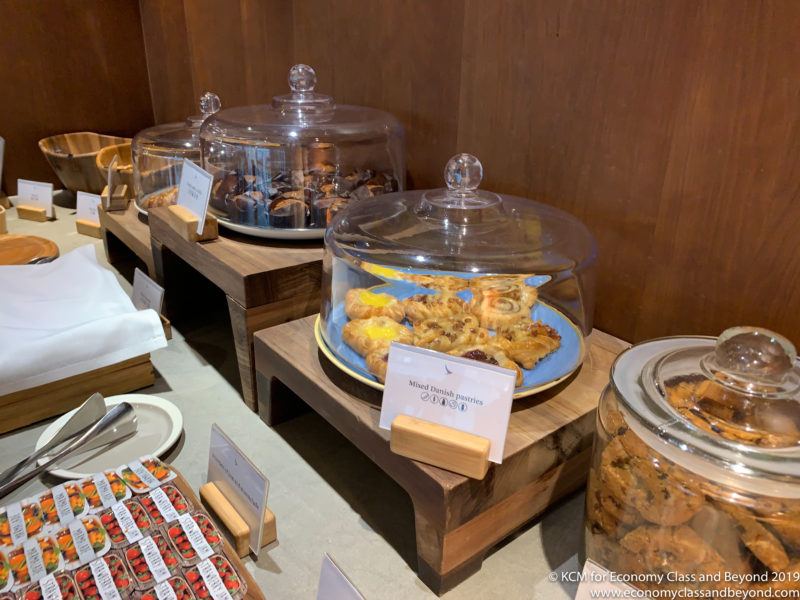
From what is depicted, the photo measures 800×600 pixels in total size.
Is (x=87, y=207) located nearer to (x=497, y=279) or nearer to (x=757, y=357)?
(x=497, y=279)

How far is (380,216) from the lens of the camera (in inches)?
36.4

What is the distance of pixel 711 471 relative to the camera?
20.7 inches

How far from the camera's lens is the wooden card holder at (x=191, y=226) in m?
1.19

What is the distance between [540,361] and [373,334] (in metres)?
0.24

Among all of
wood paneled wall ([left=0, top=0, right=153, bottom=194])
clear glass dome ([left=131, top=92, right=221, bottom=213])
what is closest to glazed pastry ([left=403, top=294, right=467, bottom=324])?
clear glass dome ([left=131, top=92, right=221, bottom=213])

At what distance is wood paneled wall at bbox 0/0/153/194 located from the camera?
82.9 inches

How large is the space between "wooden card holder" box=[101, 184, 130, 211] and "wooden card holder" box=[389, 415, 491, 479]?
1321 millimetres

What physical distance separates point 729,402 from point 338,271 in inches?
22.2

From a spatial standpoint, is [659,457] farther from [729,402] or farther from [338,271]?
[338,271]

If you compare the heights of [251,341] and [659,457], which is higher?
[659,457]

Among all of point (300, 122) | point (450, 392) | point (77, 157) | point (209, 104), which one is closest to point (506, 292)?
point (450, 392)

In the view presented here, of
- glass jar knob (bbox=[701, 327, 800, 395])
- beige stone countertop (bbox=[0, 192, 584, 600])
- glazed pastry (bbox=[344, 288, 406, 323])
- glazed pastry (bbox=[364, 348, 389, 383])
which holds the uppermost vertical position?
glass jar knob (bbox=[701, 327, 800, 395])

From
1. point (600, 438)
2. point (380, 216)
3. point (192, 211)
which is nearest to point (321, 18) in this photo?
point (192, 211)

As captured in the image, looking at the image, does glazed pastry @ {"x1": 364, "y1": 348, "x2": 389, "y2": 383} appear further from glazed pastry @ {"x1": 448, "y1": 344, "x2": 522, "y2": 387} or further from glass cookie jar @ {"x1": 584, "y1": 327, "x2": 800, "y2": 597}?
glass cookie jar @ {"x1": 584, "y1": 327, "x2": 800, "y2": 597}
